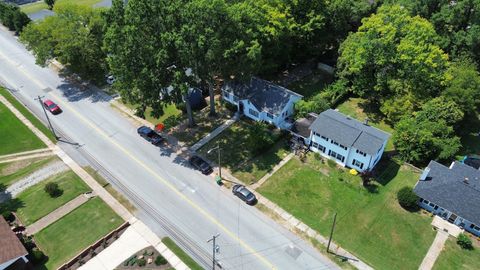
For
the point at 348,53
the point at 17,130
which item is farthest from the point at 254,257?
the point at 17,130

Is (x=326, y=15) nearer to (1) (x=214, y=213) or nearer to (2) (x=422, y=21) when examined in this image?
(2) (x=422, y=21)

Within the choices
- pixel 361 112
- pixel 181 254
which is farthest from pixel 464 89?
pixel 181 254

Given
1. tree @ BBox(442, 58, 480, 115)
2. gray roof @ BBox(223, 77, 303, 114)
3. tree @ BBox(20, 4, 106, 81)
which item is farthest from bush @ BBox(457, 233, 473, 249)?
tree @ BBox(20, 4, 106, 81)

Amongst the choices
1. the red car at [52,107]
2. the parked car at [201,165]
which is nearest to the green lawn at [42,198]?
the parked car at [201,165]

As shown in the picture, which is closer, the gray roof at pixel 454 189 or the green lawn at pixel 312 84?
the gray roof at pixel 454 189

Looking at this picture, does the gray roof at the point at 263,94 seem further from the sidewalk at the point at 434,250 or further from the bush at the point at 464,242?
the bush at the point at 464,242

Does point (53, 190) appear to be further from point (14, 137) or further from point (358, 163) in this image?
point (358, 163)
